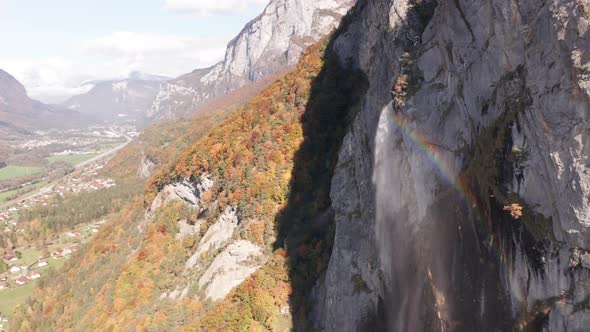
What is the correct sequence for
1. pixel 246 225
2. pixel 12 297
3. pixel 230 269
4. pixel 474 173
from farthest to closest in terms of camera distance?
pixel 12 297, pixel 246 225, pixel 230 269, pixel 474 173

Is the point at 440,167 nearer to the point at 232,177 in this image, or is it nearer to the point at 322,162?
the point at 322,162

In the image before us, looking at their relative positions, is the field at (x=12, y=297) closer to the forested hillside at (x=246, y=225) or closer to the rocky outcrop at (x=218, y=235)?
the forested hillside at (x=246, y=225)

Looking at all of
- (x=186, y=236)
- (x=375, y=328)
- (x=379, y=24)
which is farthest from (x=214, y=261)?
(x=379, y=24)

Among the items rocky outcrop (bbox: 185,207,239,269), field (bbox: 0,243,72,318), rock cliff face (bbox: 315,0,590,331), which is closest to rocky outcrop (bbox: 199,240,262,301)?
rocky outcrop (bbox: 185,207,239,269)

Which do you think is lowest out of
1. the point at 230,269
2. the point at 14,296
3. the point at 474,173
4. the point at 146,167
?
the point at 14,296

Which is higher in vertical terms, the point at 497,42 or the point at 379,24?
the point at 379,24

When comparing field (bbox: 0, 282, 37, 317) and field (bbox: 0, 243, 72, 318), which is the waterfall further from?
field (bbox: 0, 282, 37, 317)

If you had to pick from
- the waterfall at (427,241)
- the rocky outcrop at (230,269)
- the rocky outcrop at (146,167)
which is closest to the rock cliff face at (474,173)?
the waterfall at (427,241)

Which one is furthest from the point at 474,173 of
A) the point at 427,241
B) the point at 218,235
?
the point at 218,235

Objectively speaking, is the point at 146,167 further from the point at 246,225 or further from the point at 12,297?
the point at 246,225
